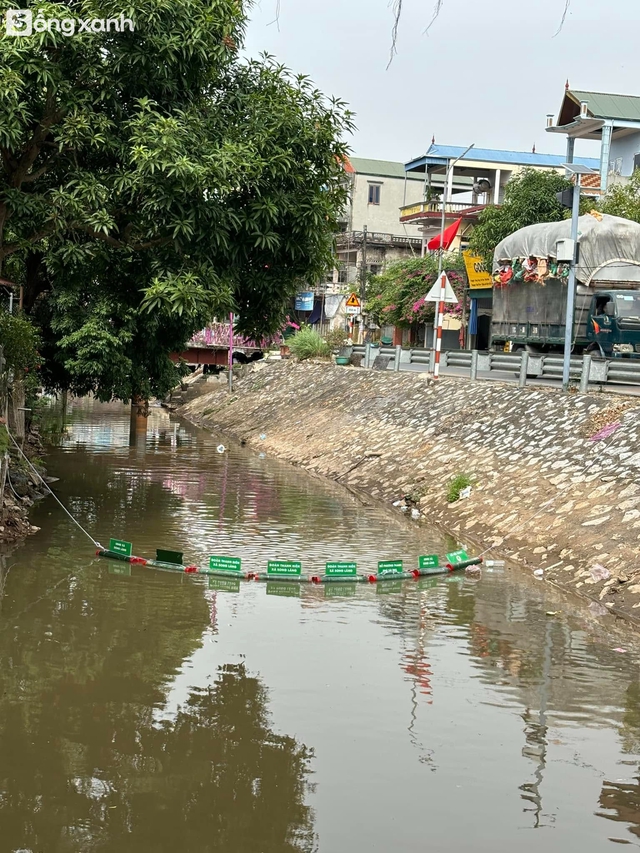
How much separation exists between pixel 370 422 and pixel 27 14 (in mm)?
15852

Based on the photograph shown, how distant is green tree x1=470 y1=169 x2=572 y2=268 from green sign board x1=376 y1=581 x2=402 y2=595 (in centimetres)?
2647

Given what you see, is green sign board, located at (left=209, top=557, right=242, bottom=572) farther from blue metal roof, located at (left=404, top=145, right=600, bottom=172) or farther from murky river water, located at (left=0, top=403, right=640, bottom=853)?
blue metal roof, located at (left=404, top=145, right=600, bottom=172)

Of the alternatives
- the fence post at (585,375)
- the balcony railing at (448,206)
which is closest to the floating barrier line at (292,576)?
the fence post at (585,375)

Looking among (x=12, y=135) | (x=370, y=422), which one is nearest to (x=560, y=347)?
(x=370, y=422)

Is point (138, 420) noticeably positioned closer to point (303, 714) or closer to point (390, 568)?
point (390, 568)

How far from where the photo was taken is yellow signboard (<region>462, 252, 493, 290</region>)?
4359 centimetres

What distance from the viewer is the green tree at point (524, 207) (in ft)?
127

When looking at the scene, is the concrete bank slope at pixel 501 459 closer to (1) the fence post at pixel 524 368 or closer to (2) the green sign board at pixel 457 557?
(1) the fence post at pixel 524 368

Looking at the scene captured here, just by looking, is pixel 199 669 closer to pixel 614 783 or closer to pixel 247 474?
pixel 614 783

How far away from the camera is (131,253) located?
18.2 m

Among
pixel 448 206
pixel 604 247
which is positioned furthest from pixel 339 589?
pixel 448 206

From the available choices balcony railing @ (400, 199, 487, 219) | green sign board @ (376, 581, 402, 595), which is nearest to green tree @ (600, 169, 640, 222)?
balcony railing @ (400, 199, 487, 219)

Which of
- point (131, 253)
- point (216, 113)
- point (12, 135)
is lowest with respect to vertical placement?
point (131, 253)

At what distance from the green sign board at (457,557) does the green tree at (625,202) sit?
22.6 m
